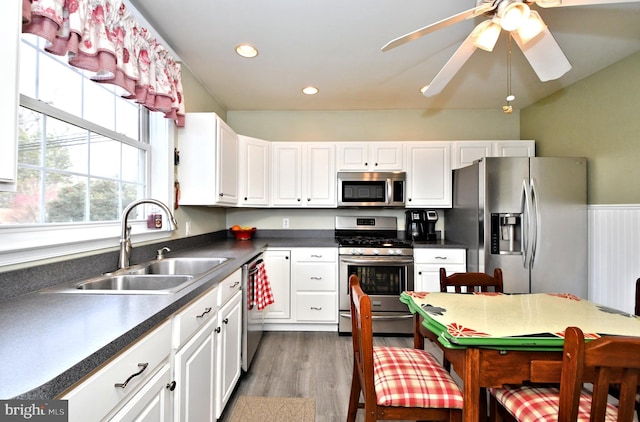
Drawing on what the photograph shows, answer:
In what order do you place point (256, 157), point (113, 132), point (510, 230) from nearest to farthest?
point (113, 132)
point (510, 230)
point (256, 157)

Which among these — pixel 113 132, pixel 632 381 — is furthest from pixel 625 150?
pixel 113 132

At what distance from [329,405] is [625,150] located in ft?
9.68

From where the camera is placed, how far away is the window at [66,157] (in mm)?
1235

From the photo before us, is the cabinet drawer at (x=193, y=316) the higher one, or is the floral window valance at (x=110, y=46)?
the floral window valance at (x=110, y=46)

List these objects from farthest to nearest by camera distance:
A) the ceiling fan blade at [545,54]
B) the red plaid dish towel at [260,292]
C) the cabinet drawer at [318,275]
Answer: the cabinet drawer at [318,275], the red plaid dish towel at [260,292], the ceiling fan blade at [545,54]

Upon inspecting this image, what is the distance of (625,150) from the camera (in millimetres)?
2354

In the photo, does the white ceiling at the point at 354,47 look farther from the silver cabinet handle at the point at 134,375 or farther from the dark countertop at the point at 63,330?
the silver cabinet handle at the point at 134,375

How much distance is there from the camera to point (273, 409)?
1.83 meters

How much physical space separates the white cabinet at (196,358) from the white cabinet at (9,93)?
68 centimetres

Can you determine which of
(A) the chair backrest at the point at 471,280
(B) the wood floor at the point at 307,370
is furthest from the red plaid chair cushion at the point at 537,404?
(B) the wood floor at the point at 307,370

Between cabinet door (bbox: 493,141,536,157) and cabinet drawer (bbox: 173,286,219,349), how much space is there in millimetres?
3203

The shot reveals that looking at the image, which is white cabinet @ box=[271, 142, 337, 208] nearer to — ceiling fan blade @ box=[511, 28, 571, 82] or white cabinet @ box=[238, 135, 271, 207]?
white cabinet @ box=[238, 135, 271, 207]

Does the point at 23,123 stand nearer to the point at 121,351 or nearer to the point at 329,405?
the point at 121,351

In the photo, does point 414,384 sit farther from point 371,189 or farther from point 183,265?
point 371,189
